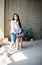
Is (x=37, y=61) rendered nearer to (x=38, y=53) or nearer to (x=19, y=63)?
(x=19, y=63)

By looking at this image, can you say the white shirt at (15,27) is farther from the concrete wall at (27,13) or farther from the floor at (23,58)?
the concrete wall at (27,13)

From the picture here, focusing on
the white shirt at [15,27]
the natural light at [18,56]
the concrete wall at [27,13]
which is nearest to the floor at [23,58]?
the natural light at [18,56]

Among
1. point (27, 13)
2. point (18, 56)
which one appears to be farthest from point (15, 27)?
point (27, 13)

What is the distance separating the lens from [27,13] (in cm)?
715

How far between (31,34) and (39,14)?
3.23ft

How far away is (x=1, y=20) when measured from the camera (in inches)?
261

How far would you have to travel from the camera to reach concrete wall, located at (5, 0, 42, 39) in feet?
22.9

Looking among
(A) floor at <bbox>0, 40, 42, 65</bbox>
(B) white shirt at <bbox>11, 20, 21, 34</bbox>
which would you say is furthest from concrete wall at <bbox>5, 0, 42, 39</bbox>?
→ (A) floor at <bbox>0, 40, 42, 65</bbox>

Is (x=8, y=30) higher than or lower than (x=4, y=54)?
higher

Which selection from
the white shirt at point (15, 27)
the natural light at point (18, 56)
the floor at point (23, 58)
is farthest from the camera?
the white shirt at point (15, 27)

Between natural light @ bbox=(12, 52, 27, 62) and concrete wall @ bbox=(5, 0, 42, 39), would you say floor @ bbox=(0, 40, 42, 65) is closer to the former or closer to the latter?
natural light @ bbox=(12, 52, 27, 62)

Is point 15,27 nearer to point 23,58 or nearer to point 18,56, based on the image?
point 18,56

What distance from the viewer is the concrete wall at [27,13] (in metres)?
6.98

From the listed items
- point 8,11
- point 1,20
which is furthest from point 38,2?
point 1,20
